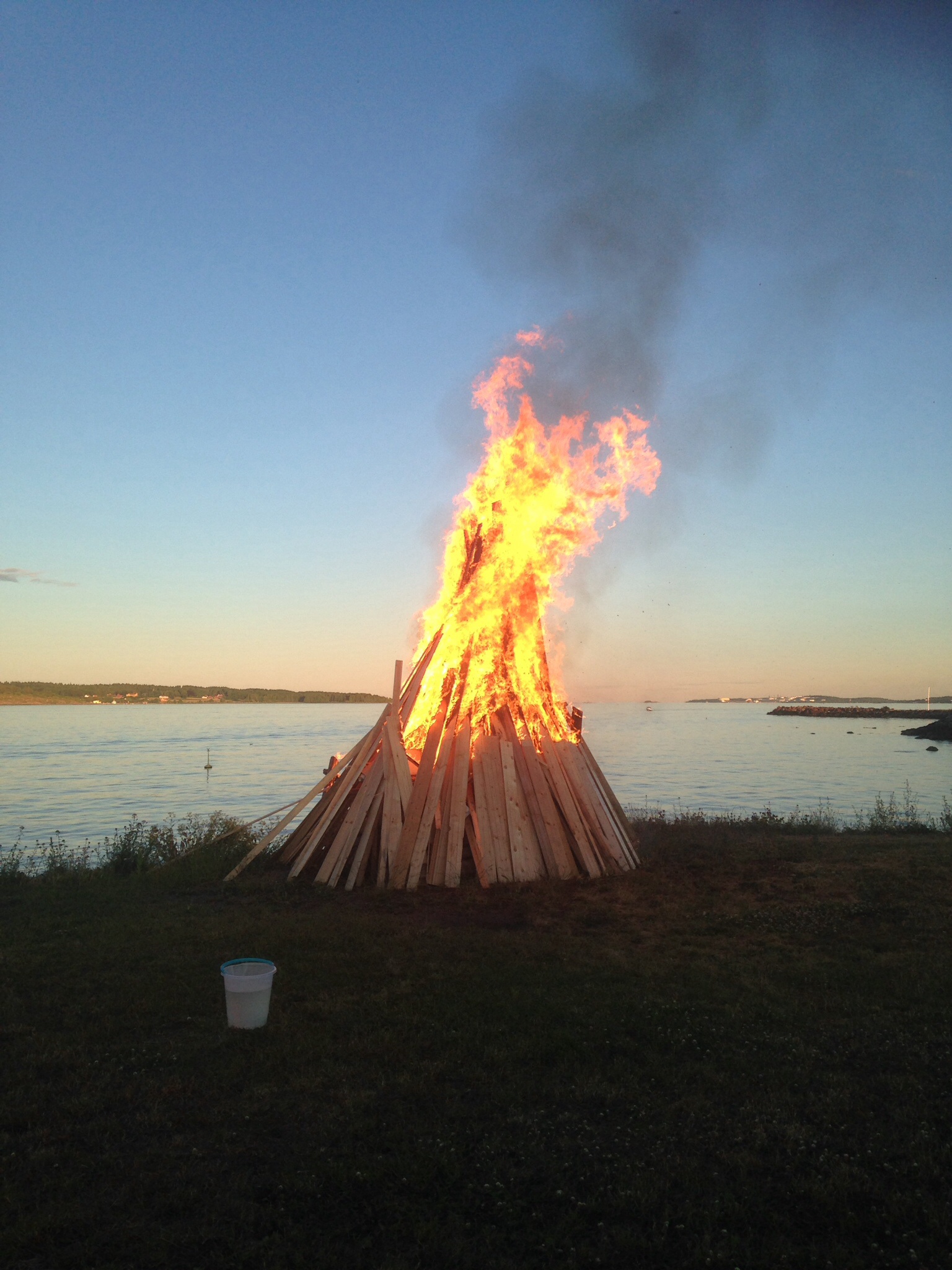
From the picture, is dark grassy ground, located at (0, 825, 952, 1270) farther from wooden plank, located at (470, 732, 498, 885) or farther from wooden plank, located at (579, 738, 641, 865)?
wooden plank, located at (579, 738, 641, 865)

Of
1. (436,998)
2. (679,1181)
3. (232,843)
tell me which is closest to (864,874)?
(436,998)

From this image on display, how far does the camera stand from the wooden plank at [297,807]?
35.8 ft

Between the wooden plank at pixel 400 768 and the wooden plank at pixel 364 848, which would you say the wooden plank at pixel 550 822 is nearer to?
the wooden plank at pixel 400 768

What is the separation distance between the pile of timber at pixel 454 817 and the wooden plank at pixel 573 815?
0.06 feet

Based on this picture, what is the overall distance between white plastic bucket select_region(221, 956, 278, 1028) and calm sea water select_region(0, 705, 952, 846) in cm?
1279

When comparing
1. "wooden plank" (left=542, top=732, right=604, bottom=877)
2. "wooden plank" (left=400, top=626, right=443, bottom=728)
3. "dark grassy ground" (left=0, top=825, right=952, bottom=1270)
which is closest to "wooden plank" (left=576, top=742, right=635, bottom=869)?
"wooden plank" (left=542, top=732, right=604, bottom=877)

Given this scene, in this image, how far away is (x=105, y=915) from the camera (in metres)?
9.13

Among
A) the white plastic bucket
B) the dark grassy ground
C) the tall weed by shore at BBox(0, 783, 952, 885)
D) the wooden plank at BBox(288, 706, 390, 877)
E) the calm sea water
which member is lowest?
the calm sea water

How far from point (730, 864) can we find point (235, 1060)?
849cm

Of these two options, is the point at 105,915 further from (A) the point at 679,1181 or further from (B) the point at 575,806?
(A) the point at 679,1181

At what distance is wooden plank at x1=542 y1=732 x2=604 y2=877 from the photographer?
1098cm

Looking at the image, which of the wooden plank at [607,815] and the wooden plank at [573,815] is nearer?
the wooden plank at [573,815]

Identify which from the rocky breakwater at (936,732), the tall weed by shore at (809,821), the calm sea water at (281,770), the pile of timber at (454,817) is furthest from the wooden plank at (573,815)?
the rocky breakwater at (936,732)

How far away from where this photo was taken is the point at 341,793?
11.3 meters
